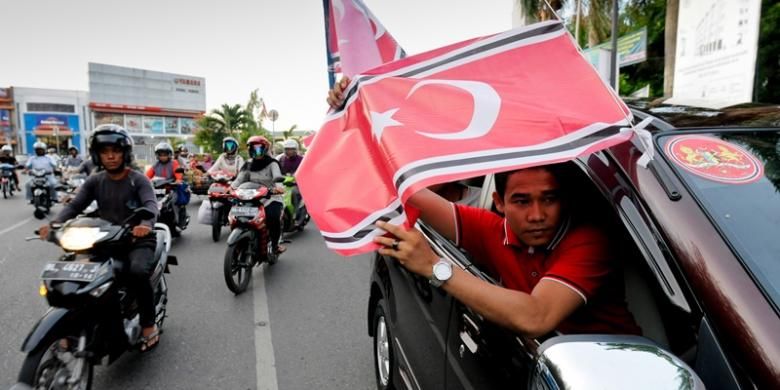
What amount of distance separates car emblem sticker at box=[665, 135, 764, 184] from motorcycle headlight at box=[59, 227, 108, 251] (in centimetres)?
318

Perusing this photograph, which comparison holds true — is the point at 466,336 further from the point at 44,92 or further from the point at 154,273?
the point at 44,92

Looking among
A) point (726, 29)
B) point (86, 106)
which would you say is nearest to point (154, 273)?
point (726, 29)

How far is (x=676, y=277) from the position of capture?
1.14 metres

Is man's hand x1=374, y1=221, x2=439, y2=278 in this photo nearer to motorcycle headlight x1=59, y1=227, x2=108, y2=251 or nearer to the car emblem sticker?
the car emblem sticker

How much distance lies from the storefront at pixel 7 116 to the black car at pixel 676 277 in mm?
82648

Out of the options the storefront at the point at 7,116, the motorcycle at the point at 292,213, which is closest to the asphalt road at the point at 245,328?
→ the motorcycle at the point at 292,213

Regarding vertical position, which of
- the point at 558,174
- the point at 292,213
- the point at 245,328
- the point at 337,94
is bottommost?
the point at 245,328

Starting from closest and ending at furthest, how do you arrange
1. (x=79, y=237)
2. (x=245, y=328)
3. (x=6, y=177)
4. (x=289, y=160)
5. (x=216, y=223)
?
(x=79, y=237) → (x=245, y=328) → (x=216, y=223) → (x=289, y=160) → (x=6, y=177)

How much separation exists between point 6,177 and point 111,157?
52.4 feet

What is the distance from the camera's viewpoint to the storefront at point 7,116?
6462 centimetres

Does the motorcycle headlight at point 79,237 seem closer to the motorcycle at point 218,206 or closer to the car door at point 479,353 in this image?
the car door at point 479,353

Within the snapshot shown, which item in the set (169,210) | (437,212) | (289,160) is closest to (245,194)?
(169,210)

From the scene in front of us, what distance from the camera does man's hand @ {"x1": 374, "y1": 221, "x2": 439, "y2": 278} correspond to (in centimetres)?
136

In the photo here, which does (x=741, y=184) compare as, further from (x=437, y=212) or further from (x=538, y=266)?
(x=437, y=212)
